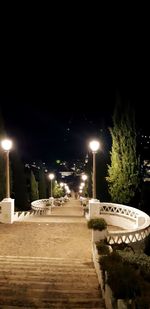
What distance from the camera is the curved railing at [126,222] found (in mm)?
13141

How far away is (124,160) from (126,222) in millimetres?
5186

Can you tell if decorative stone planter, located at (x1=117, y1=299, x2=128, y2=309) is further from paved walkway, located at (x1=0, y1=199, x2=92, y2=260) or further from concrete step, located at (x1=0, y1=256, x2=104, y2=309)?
paved walkway, located at (x1=0, y1=199, x2=92, y2=260)

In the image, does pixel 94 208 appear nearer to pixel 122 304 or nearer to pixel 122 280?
pixel 122 280

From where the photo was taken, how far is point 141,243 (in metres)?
13.9

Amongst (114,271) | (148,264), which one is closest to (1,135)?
(148,264)

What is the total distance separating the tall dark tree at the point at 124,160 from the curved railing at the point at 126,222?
1640mm

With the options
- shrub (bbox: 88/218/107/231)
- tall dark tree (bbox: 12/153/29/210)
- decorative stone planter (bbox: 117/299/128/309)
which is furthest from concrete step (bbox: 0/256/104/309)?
tall dark tree (bbox: 12/153/29/210)

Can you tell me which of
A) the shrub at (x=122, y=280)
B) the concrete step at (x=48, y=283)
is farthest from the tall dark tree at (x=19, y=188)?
the shrub at (x=122, y=280)

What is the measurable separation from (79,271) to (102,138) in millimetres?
22168

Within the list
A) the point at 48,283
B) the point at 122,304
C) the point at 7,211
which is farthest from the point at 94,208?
the point at 122,304

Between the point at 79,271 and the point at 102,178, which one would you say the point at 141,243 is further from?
the point at 102,178

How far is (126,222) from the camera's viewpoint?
1941 cm

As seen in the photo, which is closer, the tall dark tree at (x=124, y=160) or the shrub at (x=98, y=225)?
the shrub at (x=98, y=225)

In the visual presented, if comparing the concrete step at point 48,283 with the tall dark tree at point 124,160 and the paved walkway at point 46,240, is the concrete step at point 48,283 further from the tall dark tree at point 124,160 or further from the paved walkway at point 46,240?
the tall dark tree at point 124,160
